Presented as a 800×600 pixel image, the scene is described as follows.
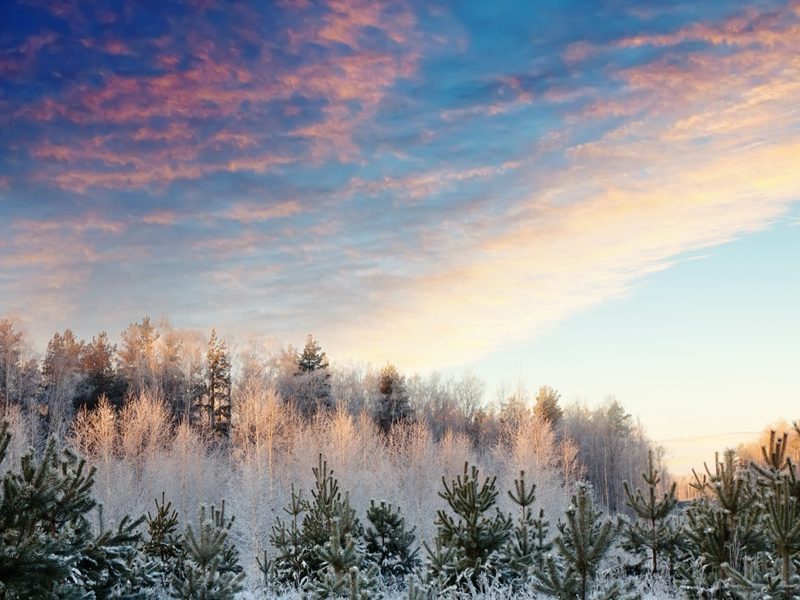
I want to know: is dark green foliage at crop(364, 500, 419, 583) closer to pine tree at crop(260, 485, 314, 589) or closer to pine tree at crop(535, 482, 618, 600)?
pine tree at crop(260, 485, 314, 589)

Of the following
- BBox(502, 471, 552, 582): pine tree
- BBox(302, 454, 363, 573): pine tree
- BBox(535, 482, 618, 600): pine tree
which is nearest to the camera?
BBox(535, 482, 618, 600): pine tree

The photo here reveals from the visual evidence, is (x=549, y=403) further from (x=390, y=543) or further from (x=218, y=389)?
(x=390, y=543)

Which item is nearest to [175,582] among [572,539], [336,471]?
[572,539]

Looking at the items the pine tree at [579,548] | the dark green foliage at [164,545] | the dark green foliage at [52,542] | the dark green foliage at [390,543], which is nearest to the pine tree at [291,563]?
the dark green foliage at [390,543]

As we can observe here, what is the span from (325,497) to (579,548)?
883cm

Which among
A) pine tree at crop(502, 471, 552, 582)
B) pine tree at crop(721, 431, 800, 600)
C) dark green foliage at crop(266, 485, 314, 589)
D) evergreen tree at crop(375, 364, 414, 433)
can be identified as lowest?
dark green foliage at crop(266, 485, 314, 589)

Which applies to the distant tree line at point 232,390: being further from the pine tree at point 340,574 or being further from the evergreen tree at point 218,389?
the pine tree at point 340,574

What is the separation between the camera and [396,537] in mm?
18094

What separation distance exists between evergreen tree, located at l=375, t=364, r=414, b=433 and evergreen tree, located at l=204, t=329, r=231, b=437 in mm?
13160

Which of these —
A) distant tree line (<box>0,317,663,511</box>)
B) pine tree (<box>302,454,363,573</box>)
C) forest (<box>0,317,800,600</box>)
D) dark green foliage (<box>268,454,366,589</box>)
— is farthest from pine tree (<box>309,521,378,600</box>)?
distant tree line (<box>0,317,663,511</box>)

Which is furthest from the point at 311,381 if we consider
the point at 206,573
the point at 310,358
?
the point at 206,573

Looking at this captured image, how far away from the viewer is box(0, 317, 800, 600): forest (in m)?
9.12

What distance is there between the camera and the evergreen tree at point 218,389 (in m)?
61.3

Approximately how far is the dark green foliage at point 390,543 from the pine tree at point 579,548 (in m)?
9.66
